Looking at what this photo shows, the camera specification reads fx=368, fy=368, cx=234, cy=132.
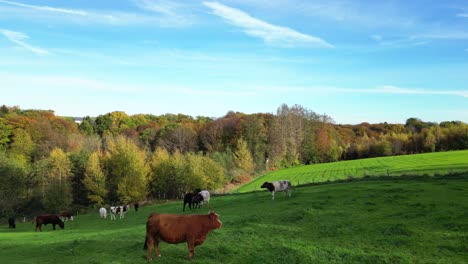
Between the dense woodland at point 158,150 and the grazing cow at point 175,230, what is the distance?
51.2 meters

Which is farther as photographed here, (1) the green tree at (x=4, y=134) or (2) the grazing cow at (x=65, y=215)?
(1) the green tree at (x=4, y=134)

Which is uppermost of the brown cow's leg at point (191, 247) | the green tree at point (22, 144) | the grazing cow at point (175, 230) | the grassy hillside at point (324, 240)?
the green tree at point (22, 144)

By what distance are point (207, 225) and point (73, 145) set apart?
89285mm

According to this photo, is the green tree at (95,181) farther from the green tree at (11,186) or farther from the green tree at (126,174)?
the green tree at (11,186)

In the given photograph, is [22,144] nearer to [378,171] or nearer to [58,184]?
[58,184]

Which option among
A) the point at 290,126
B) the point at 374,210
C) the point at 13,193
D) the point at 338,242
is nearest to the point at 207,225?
the point at 338,242

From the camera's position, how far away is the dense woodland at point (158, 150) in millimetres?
66812

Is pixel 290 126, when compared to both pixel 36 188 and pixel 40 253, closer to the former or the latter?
pixel 36 188

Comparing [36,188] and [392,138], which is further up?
[392,138]

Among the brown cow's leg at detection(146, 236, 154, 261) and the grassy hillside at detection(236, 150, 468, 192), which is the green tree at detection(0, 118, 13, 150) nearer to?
the grassy hillside at detection(236, 150, 468, 192)

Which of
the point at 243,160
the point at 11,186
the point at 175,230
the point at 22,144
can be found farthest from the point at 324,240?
the point at 22,144

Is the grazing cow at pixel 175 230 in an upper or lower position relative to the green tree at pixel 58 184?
upper

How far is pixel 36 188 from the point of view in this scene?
7006cm

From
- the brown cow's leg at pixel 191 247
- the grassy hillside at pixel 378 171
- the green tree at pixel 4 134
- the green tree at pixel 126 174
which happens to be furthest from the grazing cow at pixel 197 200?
the green tree at pixel 4 134
